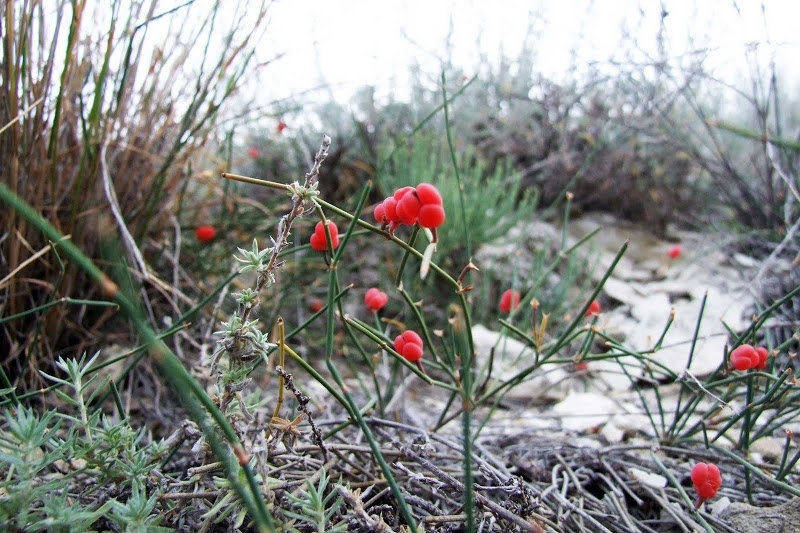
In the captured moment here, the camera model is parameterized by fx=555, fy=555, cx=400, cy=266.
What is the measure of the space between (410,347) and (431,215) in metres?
0.30

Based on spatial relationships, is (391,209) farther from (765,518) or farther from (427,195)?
(765,518)

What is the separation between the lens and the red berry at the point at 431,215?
66 cm

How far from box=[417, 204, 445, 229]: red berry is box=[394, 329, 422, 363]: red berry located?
0.28 m

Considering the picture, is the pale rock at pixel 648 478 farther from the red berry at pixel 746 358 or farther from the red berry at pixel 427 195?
the red berry at pixel 427 195

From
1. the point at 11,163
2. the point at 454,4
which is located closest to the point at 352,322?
the point at 11,163

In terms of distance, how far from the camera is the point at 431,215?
661 millimetres

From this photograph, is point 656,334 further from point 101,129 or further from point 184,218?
point 101,129

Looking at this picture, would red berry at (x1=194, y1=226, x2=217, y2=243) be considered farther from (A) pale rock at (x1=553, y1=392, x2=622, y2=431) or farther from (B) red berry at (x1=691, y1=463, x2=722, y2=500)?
(B) red berry at (x1=691, y1=463, x2=722, y2=500)

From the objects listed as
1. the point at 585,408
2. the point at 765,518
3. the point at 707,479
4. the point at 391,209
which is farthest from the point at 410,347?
the point at 585,408

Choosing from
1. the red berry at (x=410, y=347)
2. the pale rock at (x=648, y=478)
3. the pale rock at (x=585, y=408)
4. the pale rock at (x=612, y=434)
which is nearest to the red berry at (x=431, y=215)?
the red berry at (x=410, y=347)

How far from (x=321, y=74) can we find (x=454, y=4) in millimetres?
738

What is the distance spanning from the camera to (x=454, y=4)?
2.57 m

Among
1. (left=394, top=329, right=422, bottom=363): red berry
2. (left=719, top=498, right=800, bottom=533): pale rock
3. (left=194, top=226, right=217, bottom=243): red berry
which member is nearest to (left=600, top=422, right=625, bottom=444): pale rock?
(left=719, top=498, right=800, bottom=533): pale rock

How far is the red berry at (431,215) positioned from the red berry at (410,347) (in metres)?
0.28
